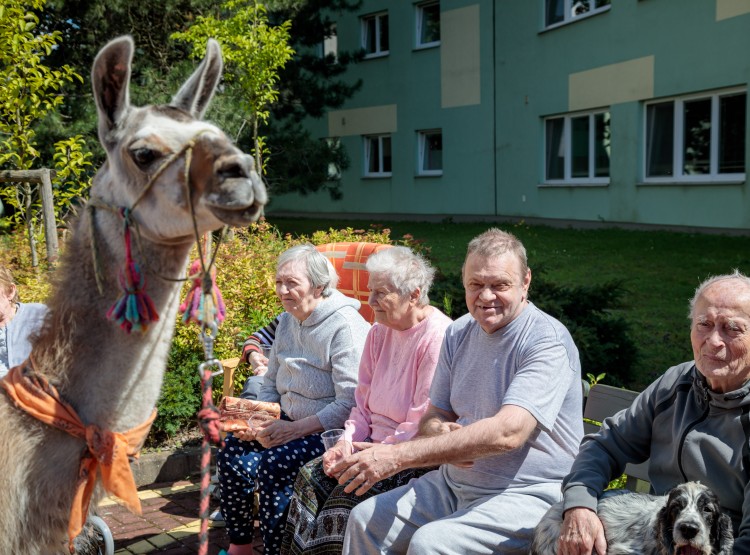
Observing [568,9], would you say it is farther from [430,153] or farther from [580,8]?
[430,153]

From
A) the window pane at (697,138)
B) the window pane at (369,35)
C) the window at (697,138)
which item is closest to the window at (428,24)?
the window pane at (369,35)

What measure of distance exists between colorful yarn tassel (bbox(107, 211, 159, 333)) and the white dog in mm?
1729

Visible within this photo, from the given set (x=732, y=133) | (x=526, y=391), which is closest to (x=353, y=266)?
(x=526, y=391)

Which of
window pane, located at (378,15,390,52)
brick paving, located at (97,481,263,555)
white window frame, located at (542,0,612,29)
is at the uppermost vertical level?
window pane, located at (378,15,390,52)

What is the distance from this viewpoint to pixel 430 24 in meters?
23.2

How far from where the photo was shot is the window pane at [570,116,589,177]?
18703mm

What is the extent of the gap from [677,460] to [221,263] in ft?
18.6

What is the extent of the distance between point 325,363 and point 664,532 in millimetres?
2285

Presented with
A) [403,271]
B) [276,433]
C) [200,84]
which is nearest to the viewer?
[200,84]

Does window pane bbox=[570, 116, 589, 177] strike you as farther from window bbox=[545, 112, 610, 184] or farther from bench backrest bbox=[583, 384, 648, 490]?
bench backrest bbox=[583, 384, 648, 490]

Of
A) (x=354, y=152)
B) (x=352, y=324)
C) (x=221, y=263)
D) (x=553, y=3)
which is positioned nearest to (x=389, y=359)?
(x=352, y=324)

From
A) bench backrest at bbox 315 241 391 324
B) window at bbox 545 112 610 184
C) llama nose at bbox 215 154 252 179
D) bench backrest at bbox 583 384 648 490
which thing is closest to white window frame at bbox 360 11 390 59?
window at bbox 545 112 610 184

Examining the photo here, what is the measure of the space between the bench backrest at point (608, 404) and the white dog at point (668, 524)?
0.54 m

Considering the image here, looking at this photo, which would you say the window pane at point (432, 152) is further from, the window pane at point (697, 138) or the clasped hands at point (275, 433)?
the clasped hands at point (275, 433)
